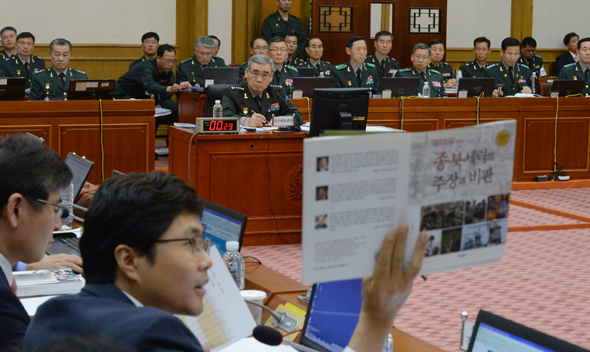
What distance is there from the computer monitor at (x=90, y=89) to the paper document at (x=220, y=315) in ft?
15.8

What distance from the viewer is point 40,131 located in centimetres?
609

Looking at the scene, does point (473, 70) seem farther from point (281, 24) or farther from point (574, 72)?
point (281, 24)

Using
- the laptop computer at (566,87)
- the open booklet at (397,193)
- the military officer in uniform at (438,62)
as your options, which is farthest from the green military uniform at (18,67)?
the open booklet at (397,193)

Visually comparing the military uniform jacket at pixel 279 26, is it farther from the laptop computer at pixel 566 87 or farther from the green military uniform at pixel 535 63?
the laptop computer at pixel 566 87

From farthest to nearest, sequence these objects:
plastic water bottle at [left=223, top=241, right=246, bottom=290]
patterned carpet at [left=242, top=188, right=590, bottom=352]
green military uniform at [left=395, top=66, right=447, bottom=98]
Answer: green military uniform at [left=395, top=66, right=447, bottom=98] → patterned carpet at [left=242, top=188, right=590, bottom=352] → plastic water bottle at [left=223, top=241, right=246, bottom=290]

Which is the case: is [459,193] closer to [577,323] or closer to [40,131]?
[577,323]

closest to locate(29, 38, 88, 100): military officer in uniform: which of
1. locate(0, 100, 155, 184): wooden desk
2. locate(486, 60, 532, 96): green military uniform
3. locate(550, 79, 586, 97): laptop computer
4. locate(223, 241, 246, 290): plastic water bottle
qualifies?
locate(0, 100, 155, 184): wooden desk

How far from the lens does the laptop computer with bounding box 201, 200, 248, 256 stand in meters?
2.32

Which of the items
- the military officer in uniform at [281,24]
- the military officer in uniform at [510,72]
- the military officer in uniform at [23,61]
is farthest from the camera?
the military officer in uniform at [281,24]

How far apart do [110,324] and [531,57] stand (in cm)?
1104

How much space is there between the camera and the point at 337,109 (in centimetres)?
493

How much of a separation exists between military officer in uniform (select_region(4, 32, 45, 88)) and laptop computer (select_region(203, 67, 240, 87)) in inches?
96.4

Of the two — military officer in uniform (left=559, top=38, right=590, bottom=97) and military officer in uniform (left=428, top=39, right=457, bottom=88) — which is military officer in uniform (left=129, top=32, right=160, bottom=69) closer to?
military officer in uniform (left=428, top=39, right=457, bottom=88)

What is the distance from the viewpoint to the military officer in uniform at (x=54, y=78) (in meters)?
7.39
